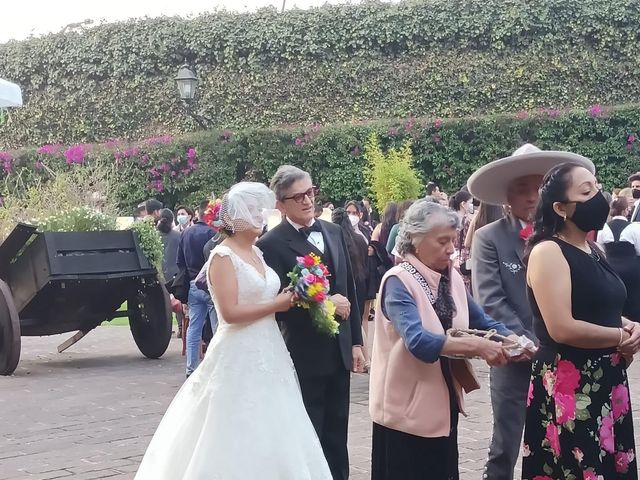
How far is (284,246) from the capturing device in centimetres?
531

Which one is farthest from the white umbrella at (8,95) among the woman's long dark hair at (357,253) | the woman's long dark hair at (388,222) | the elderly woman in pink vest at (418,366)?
the elderly woman in pink vest at (418,366)

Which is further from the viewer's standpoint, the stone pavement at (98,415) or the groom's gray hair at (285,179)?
the stone pavement at (98,415)

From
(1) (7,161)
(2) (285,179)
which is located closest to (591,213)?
(2) (285,179)

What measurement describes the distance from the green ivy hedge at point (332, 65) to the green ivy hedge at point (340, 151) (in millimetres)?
1595

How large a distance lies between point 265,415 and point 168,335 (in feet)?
21.0

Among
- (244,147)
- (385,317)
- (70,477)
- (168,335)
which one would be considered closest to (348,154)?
(244,147)

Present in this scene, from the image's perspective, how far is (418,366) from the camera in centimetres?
404

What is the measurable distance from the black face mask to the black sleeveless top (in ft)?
0.31

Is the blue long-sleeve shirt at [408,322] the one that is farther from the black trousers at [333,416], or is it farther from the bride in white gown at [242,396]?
the black trousers at [333,416]

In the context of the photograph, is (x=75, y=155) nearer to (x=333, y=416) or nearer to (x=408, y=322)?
(x=333, y=416)

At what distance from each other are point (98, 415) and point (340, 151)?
54.4 ft

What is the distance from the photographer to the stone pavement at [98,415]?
6.41 m

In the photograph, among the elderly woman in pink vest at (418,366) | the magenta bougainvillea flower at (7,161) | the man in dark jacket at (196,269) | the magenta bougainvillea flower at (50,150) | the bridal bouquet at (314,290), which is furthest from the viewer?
the magenta bougainvillea flower at (7,161)

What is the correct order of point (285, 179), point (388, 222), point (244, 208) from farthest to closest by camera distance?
point (388, 222) < point (285, 179) < point (244, 208)
